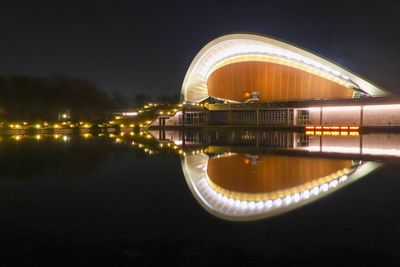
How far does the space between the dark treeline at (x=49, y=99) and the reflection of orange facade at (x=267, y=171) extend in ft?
107

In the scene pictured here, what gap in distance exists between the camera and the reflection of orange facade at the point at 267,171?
7.56 metres

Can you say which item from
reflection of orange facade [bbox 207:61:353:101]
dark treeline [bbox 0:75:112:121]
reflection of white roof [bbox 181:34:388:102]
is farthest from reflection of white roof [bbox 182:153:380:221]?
reflection of orange facade [bbox 207:61:353:101]

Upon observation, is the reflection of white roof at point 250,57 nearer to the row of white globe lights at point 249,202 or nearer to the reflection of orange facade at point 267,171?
the reflection of orange facade at point 267,171

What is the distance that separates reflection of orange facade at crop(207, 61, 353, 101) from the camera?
43.2 metres

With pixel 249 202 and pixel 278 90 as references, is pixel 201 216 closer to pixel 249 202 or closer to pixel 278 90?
pixel 249 202

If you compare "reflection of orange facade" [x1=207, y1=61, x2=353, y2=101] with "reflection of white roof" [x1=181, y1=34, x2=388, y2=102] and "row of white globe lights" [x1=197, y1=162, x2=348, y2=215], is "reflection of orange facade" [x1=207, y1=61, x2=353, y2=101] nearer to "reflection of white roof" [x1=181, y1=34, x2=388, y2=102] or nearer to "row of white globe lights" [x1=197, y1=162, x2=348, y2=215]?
"reflection of white roof" [x1=181, y1=34, x2=388, y2=102]

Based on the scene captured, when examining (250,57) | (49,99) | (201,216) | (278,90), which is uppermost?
(250,57)

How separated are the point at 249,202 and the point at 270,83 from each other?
42.2 metres

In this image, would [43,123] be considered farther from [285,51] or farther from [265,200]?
[265,200]

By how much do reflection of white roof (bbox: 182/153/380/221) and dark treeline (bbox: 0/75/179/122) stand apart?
3486 cm

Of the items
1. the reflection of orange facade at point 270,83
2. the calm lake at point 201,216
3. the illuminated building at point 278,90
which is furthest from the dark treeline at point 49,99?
the calm lake at point 201,216

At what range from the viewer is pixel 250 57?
46719 millimetres

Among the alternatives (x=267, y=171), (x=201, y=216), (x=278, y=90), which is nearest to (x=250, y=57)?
(x=278, y=90)

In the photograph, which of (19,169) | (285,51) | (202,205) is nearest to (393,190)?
(202,205)
